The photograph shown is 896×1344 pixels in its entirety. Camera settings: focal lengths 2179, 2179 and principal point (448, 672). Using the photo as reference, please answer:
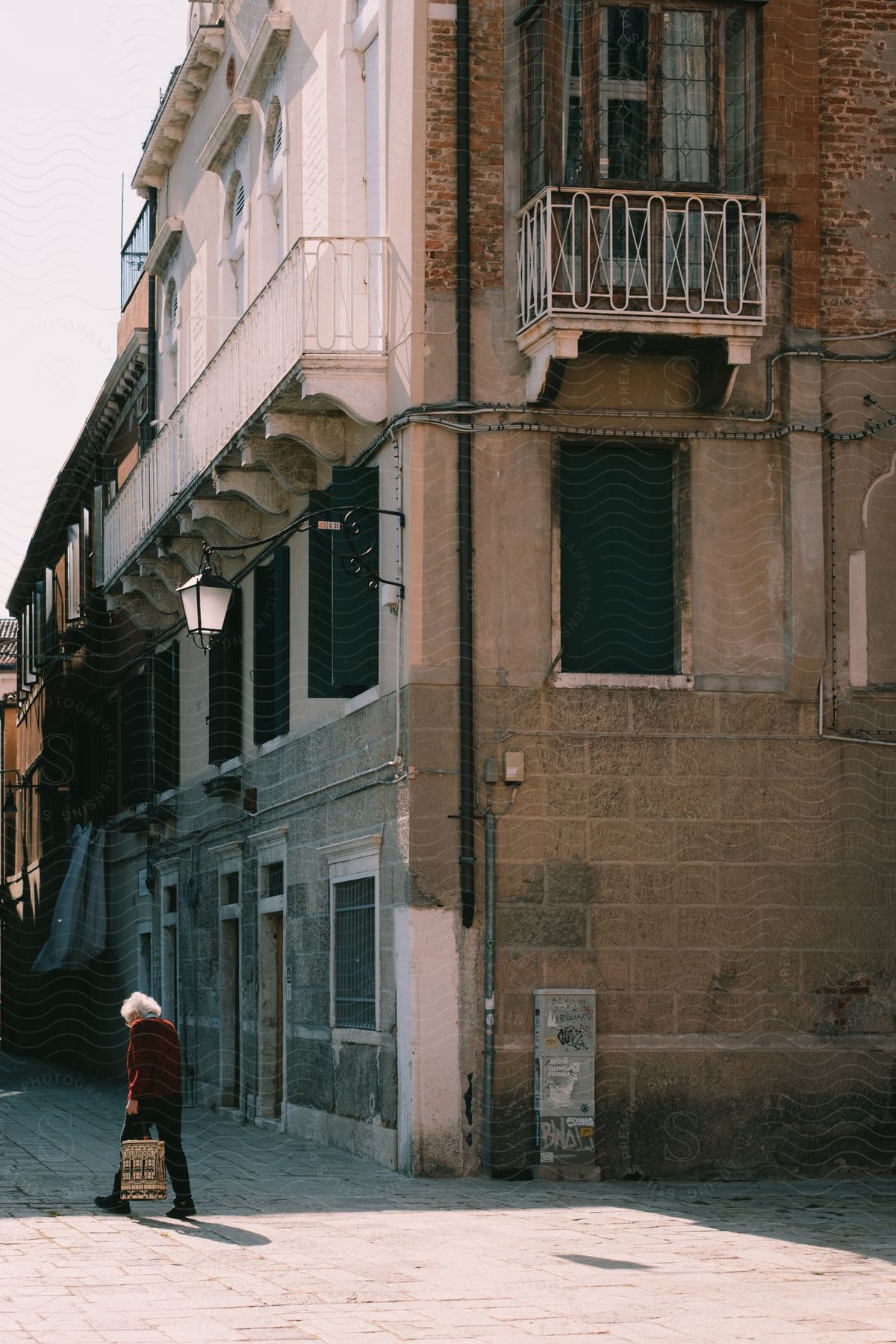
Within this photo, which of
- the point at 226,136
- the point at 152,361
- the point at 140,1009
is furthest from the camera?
the point at 152,361

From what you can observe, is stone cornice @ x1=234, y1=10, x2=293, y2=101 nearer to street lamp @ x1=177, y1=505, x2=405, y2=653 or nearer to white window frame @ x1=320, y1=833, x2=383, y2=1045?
street lamp @ x1=177, y1=505, x2=405, y2=653

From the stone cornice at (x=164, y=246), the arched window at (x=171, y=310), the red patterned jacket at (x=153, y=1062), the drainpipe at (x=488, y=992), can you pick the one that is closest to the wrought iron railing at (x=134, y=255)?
the stone cornice at (x=164, y=246)

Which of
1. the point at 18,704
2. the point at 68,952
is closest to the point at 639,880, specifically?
the point at 68,952

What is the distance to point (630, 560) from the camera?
1577 centimetres

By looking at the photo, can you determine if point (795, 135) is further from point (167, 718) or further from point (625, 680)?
point (167, 718)

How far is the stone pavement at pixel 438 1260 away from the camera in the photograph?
897 centimetres

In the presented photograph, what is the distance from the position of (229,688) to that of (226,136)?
555cm

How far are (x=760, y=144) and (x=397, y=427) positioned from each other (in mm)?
3320

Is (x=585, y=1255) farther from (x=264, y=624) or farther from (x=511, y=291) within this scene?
(x=264, y=624)

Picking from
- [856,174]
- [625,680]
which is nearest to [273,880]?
[625,680]

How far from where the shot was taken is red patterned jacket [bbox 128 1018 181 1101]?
43.4ft

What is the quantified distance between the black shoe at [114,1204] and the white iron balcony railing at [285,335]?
6392 mm

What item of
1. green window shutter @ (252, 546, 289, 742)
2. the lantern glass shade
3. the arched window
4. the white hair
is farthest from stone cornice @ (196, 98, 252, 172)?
the white hair

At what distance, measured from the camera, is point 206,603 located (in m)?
15.8
